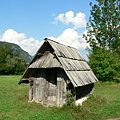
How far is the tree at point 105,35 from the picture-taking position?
41.4 m

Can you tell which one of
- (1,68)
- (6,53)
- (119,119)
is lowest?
(119,119)

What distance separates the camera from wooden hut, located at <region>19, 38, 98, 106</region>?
684 inches

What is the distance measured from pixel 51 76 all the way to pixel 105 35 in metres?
29.3

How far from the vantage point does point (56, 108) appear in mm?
16625

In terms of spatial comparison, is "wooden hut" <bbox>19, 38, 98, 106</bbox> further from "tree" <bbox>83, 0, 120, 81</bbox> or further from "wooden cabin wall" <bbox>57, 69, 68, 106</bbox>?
"tree" <bbox>83, 0, 120, 81</bbox>

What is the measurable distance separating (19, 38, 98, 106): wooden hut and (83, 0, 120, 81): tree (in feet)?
74.9

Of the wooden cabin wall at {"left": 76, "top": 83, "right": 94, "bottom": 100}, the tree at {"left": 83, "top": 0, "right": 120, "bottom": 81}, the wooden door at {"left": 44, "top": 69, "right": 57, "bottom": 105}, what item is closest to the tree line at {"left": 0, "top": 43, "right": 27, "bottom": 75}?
the tree at {"left": 83, "top": 0, "right": 120, "bottom": 81}

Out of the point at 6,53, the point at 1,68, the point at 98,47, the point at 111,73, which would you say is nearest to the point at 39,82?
the point at 111,73

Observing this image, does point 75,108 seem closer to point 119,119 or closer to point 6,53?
point 119,119

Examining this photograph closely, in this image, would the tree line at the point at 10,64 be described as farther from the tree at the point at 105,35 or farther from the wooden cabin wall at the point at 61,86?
the wooden cabin wall at the point at 61,86

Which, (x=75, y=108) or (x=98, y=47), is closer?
(x=75, y=108)

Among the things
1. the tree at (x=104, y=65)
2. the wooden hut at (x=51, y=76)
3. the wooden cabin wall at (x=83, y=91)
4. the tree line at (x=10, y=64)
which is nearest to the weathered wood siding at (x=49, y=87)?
the wooden hut at (x=51, y=76)

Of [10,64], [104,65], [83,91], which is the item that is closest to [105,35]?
[104,65]

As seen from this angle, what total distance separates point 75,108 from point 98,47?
32.0 metres
